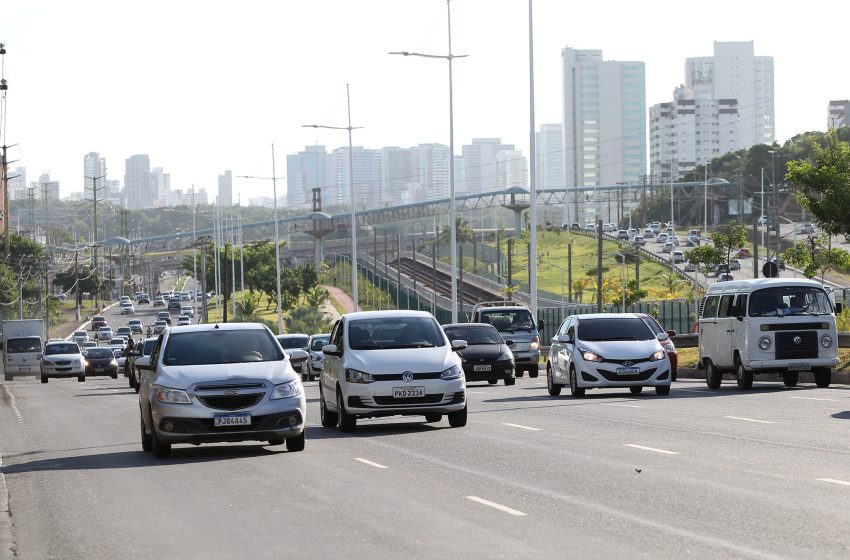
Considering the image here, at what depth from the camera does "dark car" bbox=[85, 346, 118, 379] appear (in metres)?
68.6

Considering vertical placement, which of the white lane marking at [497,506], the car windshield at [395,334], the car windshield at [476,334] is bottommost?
the car windshield at [476,334]

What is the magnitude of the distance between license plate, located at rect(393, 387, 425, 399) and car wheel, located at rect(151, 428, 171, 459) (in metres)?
4.10

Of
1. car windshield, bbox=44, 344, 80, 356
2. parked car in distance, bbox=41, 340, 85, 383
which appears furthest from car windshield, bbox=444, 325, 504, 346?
car windshield, bbox=44, 344, 80, 356

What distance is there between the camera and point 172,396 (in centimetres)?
1830

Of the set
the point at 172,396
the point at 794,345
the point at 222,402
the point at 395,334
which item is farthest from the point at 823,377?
the point at 172,396

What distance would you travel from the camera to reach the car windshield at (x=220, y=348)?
19.3 metres

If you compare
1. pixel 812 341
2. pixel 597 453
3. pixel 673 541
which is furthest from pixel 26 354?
pixel 673 541

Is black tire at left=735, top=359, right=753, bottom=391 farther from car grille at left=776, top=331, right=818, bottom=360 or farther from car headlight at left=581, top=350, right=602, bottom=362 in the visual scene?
car headlight at left=581, top=350, right=602, bottom=362

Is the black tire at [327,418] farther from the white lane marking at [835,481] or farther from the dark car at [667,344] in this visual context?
the dark car at [667,344]

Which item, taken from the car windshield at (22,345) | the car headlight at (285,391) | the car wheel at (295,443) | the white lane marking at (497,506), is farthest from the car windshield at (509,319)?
the car windshield at (22,345)

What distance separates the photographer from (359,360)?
22.3m

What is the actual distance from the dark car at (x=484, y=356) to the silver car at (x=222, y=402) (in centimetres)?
1962

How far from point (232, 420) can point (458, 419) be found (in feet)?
17.5

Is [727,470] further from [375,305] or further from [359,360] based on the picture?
[375,305]
